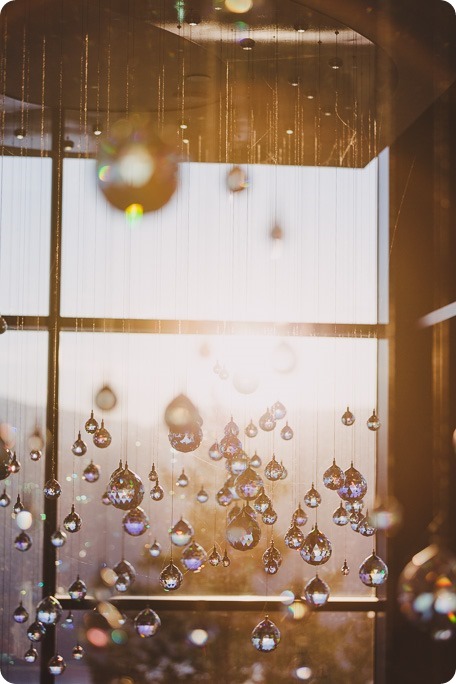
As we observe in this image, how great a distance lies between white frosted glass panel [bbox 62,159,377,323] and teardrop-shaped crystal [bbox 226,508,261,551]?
3.86m

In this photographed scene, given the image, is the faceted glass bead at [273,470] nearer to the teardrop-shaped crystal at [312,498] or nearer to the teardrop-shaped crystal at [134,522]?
the teardrop-shaped crystal at [312,498]

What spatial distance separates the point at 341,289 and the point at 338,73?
2.13 meters

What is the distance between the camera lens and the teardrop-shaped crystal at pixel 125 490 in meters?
3.52

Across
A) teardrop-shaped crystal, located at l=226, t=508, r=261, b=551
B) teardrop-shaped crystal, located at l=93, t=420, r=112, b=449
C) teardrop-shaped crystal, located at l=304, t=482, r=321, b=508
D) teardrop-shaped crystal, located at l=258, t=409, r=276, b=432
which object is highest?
teardrop-shaped crystal, located at l=258, t=409, r=276, b=432

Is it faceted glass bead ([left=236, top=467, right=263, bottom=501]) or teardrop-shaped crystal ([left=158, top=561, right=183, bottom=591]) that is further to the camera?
teardrop-shaped crystal ([left=158, top=561, right=183, bottom=591])

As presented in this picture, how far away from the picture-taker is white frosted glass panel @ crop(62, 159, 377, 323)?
7117 mm

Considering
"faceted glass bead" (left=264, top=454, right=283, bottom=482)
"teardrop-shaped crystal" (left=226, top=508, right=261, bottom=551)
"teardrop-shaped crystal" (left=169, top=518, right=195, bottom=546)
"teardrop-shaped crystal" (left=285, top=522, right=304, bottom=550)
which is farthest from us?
"faceted glass bead" (left=264, top=454, right=283, bottom=482)

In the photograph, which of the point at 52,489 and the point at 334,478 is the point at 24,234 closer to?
the point at 52,489

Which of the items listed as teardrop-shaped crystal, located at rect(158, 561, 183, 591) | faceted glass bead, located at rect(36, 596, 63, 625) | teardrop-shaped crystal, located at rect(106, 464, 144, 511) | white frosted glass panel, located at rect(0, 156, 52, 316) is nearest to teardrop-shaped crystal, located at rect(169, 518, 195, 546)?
teardrop-shaped crystal, located at rect(158, 561, 183, 591)

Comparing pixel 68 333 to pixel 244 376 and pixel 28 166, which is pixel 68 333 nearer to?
pixel 28 166

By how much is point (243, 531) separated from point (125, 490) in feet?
1.91

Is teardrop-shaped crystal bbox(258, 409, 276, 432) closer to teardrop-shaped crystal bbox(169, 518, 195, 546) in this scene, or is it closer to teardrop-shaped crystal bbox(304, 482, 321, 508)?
teardrop-shaped crystal bbox(304, 482, 321, 508)

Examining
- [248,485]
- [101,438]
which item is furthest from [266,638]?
[101,438]

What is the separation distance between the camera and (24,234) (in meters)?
7.13
